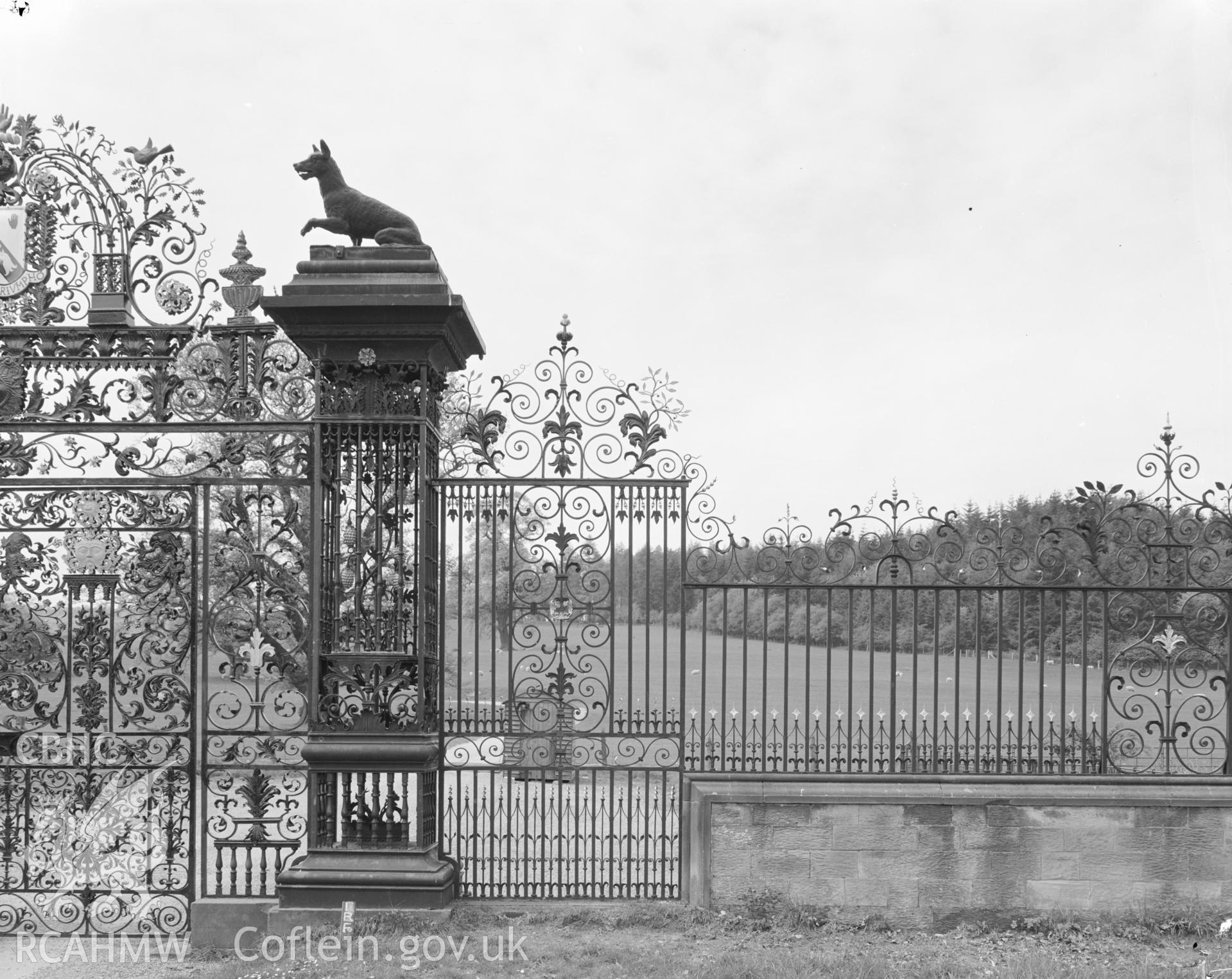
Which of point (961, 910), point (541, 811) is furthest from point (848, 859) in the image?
point (541, 811)

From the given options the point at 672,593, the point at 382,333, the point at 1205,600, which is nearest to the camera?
the point at 382,333

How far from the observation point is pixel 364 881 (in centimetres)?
708

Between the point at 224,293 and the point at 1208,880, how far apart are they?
6856 mm

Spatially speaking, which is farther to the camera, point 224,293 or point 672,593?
point 672,593

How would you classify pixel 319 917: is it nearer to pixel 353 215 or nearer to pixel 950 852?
pixel 950 852

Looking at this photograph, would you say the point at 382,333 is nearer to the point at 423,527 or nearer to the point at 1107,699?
the point at 423,527

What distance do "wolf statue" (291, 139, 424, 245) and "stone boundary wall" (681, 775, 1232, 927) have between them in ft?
12.4

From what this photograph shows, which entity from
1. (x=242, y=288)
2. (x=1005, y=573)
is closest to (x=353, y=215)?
(x=242, y=288)

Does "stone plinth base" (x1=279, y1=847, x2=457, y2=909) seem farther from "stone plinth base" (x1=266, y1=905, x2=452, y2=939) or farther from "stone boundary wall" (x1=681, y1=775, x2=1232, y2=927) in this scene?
"stone boundary wall" (x1=681, y1=775, x2=1232, y2=927)

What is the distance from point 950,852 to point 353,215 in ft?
17.0

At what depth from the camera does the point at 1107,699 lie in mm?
7637

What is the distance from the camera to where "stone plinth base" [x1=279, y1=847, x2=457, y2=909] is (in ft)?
23.2

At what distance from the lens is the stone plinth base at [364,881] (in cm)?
708

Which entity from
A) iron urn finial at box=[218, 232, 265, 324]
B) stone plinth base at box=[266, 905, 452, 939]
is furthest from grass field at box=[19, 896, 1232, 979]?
iron urn finial at box=[218, 232, 265, 324]
